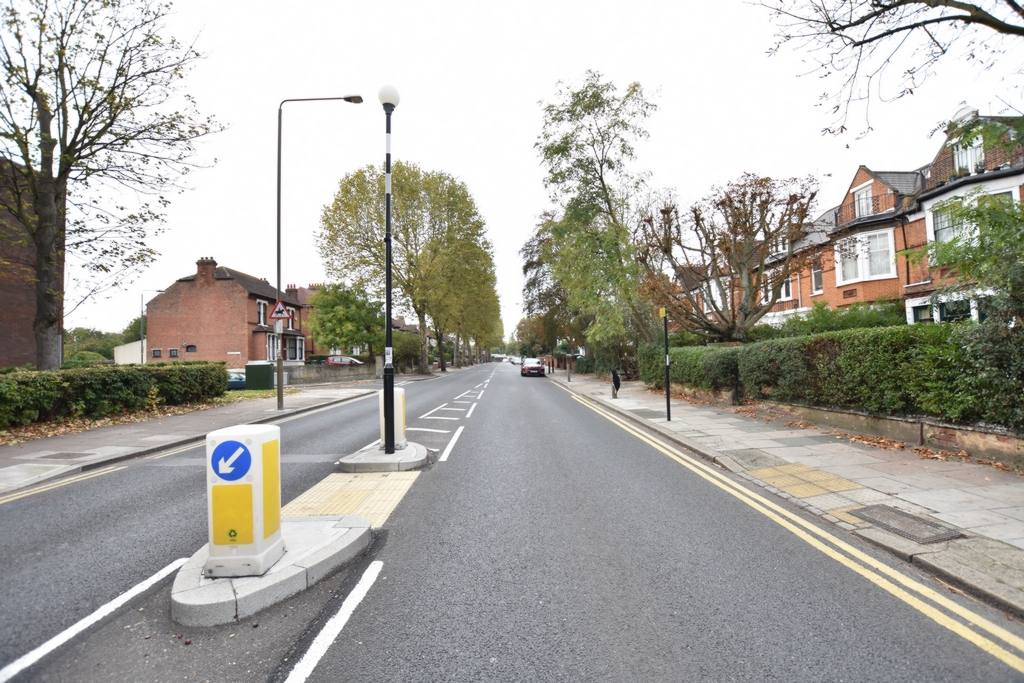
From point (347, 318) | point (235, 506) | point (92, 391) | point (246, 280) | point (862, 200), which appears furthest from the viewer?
point (246, 280)

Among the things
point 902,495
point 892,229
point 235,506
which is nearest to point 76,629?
point 235,506

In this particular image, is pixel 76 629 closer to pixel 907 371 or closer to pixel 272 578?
pixel 272 578

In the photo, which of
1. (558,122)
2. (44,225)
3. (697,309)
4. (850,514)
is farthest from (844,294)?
(44,225)

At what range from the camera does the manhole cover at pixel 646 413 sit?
45.3ft

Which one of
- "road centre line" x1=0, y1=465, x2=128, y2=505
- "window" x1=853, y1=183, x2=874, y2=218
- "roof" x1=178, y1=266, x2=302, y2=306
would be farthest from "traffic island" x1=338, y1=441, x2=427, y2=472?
"roof" x1=178, y1=266, x2=302, y2=306

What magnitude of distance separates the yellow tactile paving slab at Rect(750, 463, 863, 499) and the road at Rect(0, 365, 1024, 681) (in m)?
0.65

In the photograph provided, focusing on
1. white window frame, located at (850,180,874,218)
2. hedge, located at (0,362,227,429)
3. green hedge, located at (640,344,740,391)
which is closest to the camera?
hedge, located at (0,362,227,429)

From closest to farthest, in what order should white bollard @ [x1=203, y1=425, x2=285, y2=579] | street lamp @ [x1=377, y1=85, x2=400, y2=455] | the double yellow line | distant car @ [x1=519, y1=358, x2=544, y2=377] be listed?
1. the double yellow line
2. white bollard @ [x1=203, y1=425, x2=285, y2=579]
3. street lamp @ [x1=377, y1=85, x2=400, y2=455]
4. distant car @ [x1=519, y1=358, x2=544, y2=377]

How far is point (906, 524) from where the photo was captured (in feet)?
16.0

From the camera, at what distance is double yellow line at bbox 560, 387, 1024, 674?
3021 millimetres

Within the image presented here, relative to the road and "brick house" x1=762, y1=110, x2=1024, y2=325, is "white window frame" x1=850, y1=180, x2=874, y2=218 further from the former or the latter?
the road

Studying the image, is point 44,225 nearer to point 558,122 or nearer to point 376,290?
point 558,122

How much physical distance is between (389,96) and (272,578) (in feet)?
25.0

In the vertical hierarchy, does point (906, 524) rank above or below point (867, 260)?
below
